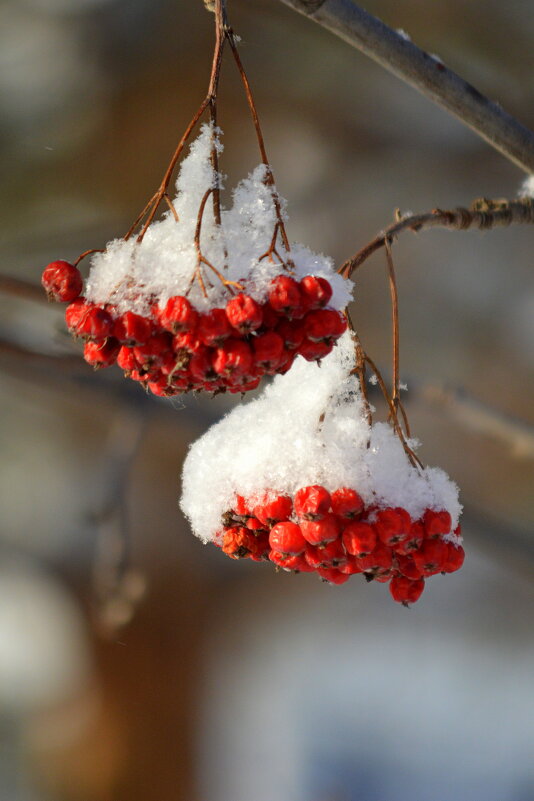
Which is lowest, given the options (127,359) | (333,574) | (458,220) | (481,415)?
(333,574)

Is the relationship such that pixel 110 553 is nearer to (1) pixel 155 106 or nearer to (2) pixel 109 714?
(2) pixel 109 714

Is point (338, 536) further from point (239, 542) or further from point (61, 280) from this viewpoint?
point (61, 280)

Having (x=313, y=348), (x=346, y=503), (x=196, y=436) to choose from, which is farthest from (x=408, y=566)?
(x=196, y=436)

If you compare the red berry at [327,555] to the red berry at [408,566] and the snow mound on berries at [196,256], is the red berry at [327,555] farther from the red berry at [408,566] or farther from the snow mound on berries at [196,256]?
the snow mound on berries at [196,256]

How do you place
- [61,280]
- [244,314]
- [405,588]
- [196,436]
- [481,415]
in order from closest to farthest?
[244,314], [61,280], [405,588], [481,415], [196,436]

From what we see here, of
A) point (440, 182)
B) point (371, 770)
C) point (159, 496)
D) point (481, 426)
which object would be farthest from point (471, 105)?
point (371, 770)

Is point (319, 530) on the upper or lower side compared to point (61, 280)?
lower

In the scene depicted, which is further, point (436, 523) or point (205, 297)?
point (436, 523)

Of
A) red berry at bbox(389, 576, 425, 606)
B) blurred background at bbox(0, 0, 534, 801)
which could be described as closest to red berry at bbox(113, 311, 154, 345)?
red berry at bbox(389, 576, 425, 606)
